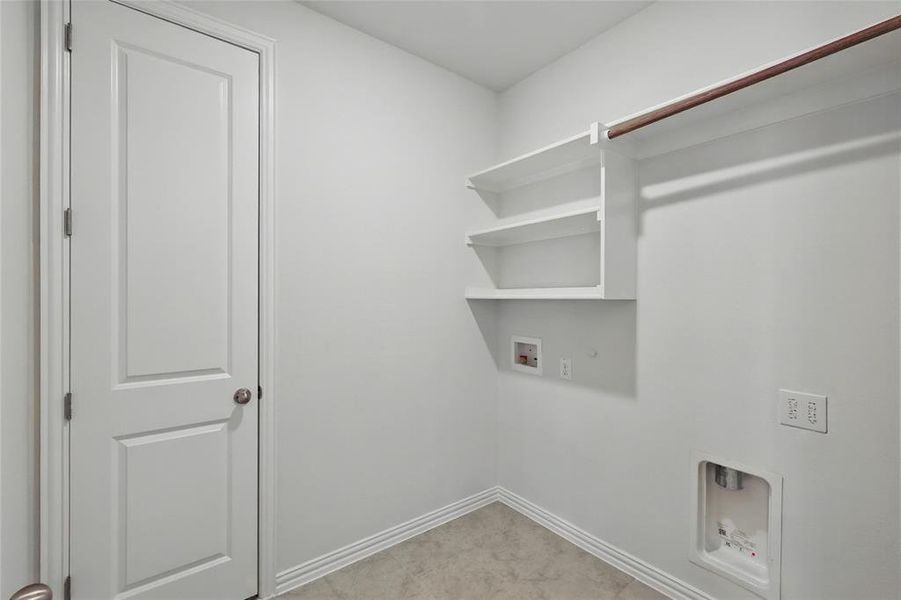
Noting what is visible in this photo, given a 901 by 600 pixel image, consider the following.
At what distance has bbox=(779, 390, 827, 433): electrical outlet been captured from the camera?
4.51ft

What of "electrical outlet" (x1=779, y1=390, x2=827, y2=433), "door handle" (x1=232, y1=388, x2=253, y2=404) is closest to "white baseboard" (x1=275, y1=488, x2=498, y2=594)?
"door handle" (x1=232, y1=388, x2=253, y2=404)

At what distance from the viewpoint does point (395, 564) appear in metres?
1.97

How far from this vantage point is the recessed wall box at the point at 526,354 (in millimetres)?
2379

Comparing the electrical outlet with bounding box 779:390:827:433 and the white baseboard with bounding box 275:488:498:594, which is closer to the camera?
the electrical outlet with bounding box 779:390:827:433

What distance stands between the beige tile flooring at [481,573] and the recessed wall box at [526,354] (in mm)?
864

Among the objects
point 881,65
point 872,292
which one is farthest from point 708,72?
point 872,292

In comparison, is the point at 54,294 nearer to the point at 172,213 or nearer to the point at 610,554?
the point at 172,213

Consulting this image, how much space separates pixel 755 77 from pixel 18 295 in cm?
231

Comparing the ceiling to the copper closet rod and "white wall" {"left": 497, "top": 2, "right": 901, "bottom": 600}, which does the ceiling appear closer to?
"white wall" {"left": 497, "top": 2, "right": 901, "bottom": 600}

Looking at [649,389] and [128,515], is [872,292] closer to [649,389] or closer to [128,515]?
[649,389]

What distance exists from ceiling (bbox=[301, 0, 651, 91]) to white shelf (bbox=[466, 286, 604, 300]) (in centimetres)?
126

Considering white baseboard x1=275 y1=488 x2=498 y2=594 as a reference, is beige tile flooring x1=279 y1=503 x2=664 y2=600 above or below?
below

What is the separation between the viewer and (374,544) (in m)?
2.06

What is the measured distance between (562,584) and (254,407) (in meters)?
1.53
